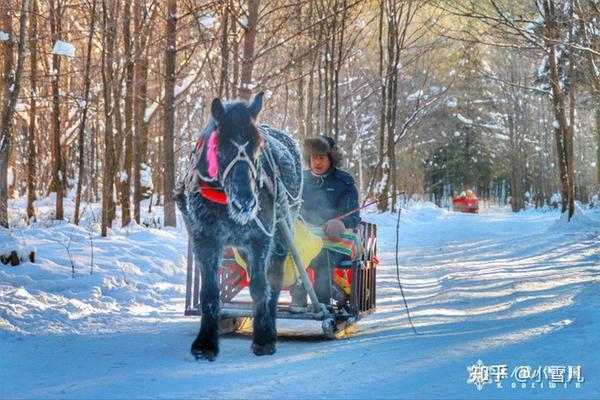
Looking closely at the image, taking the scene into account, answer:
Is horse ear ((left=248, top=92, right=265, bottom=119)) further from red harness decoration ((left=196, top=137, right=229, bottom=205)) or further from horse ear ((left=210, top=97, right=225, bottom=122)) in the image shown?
red harness decoration ((left=196, top=137, right=229, bottom=205))

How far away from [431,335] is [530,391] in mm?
1841

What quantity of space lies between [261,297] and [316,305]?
0.79m

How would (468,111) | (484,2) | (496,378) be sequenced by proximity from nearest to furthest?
(496,378), (484,2), (468,111)

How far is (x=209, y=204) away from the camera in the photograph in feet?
16.6

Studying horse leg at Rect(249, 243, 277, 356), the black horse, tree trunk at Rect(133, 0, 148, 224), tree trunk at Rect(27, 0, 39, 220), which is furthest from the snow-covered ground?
tree trunk at Rect(27, 0, 39, 220)

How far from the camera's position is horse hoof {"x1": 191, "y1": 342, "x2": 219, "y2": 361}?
4.91 meters

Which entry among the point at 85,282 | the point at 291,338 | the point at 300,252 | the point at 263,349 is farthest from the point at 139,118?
the point at 263,349

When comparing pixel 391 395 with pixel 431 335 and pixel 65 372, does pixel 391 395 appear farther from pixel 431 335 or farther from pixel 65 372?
pixel 65 372

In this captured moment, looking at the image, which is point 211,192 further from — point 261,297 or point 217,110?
point 261,297

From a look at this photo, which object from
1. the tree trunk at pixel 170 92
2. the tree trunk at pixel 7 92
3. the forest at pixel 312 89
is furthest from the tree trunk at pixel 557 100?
the tree trunk at pixel 7 92

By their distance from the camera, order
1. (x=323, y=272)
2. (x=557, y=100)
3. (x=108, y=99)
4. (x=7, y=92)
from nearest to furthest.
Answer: (x=323, y=272), (x=7, y=92), (x=108, y=99), (x=557, y=100)

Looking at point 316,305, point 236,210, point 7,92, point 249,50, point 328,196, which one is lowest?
point 316,305

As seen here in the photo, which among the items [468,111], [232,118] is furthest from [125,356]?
[468,111]

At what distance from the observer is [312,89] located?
23.4 metres
